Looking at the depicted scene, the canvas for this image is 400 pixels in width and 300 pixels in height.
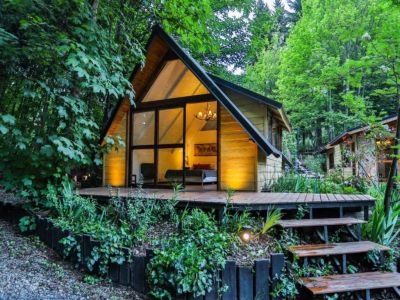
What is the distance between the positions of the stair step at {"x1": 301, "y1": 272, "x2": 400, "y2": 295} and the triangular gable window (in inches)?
192

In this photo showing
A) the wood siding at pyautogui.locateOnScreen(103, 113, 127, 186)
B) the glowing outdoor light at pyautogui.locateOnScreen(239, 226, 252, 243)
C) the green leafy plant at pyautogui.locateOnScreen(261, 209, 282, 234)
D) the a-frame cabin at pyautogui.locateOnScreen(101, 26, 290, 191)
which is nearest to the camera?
the glowing outdoor light at pyautogui.locateOnScreen(239, 226, 252, 243)

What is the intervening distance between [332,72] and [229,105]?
7.67ft

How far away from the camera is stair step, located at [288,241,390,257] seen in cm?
352

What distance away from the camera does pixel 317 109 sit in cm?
2088

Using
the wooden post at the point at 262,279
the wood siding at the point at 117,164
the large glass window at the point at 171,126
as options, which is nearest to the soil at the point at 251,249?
the wooden post at the point at 262,279

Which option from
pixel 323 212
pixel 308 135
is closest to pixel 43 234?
pixel 323 212

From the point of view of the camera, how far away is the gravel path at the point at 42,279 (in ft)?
9.16

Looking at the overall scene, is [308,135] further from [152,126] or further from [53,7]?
[53,7]

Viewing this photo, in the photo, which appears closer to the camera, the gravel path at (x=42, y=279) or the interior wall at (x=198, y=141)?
the gravel path at (x=42, y=279)

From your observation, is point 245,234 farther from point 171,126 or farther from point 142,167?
point 142,167

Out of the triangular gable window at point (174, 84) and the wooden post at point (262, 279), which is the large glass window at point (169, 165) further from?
the wooden post at point (262, 279)

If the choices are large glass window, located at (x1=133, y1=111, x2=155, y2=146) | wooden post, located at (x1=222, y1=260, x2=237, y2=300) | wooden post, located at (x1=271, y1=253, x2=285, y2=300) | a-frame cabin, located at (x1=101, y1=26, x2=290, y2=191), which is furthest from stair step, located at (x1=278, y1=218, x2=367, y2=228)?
large glass window, located at (x1=133, y1=111, x2=155, y2=146)

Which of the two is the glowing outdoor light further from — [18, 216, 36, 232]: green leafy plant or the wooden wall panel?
[18, 216, 36, 232]: green leafy plant

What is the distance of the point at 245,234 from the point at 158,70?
206 inches
